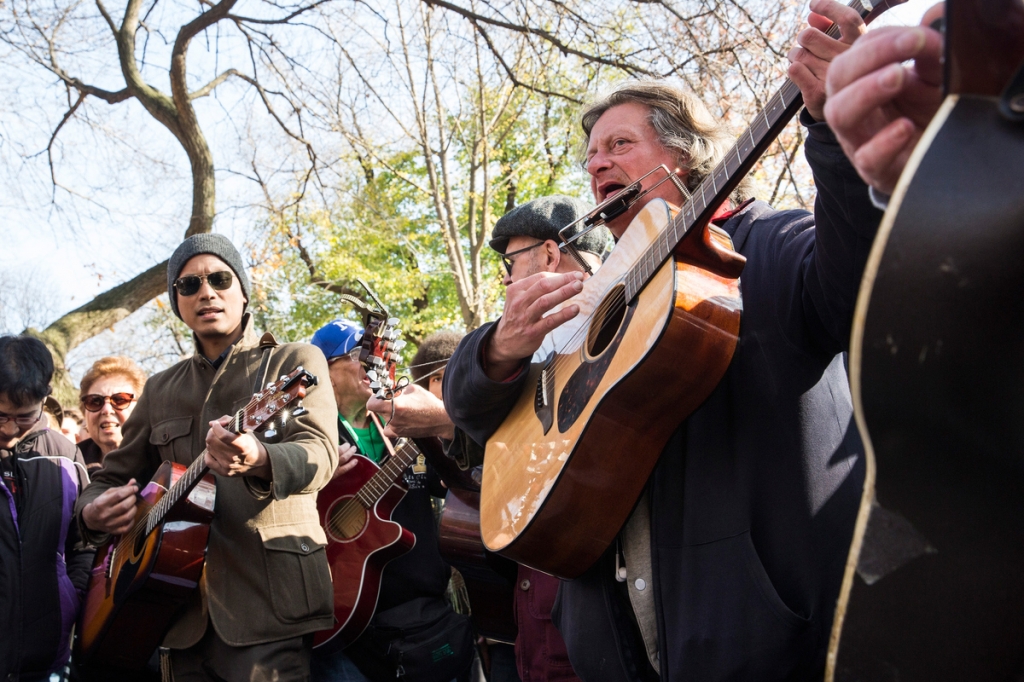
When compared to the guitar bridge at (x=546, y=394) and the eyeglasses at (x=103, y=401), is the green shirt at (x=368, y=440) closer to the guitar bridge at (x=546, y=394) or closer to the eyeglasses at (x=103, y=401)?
the eyeglasses at (x=103, y=401)

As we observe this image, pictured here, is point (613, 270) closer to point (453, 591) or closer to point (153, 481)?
point (153, 481)

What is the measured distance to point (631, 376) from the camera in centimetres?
160

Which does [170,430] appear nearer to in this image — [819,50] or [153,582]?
[153,582]

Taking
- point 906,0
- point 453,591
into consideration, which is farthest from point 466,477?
point 906,0

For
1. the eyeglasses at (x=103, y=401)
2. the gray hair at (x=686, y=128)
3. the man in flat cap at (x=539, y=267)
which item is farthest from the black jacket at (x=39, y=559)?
the gray hair at (x=686, y=128)

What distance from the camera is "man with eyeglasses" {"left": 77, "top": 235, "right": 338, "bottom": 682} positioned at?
9.66ft

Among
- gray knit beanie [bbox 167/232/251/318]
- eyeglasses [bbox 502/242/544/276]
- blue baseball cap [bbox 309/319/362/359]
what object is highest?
gray knit beanie [bbox 167/232/251/318]

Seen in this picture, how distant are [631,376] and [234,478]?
213 centimetres

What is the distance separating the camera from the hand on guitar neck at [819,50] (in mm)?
1182

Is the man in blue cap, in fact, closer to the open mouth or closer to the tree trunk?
the open mouth

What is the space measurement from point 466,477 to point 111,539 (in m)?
1.64

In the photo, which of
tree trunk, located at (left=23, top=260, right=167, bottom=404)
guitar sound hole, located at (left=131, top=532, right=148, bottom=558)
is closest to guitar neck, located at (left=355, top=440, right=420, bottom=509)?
guitar sound hole, located at (left=131, top=532, right=148, bottom=558)

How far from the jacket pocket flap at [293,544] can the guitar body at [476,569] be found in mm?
626

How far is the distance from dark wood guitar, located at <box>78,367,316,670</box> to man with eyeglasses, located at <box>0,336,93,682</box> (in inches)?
8.0
